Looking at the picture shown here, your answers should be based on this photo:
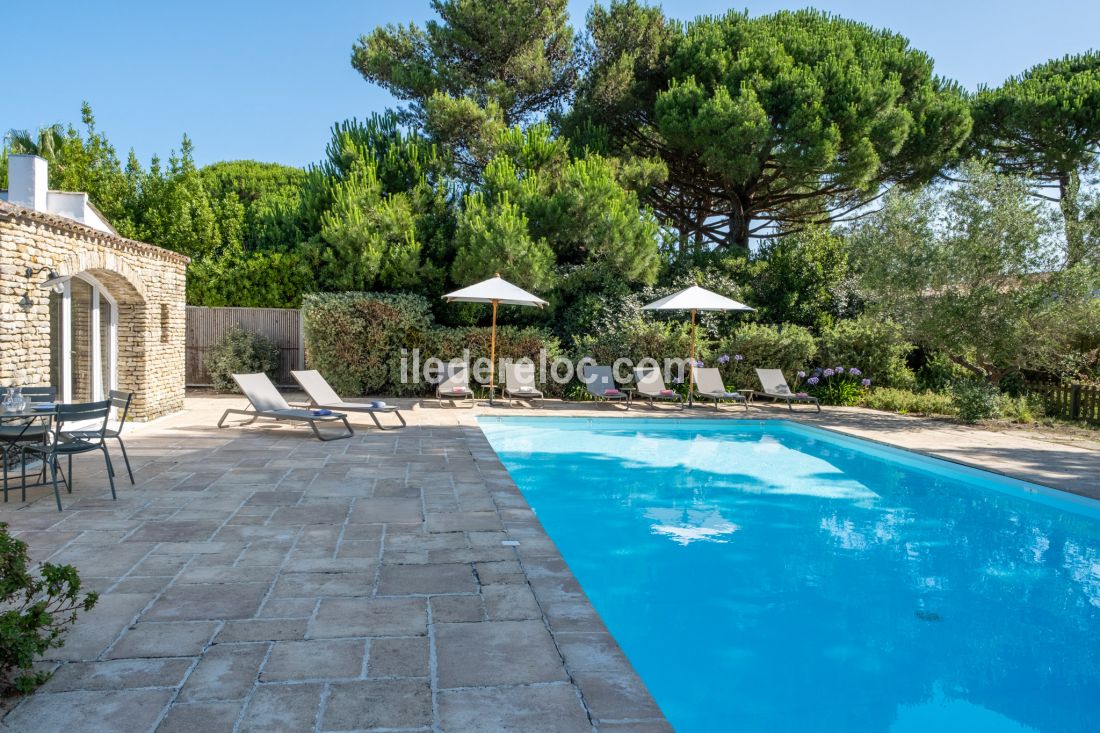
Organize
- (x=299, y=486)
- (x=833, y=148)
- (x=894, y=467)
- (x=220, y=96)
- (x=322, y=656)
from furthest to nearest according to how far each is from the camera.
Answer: (x=220, y=96), (x=833, y=148), (x=894, y=467), (x=299, y=486), (x=322, y=656)

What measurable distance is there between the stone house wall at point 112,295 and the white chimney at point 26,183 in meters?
1.84

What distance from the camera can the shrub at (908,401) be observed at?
1253 centimetres

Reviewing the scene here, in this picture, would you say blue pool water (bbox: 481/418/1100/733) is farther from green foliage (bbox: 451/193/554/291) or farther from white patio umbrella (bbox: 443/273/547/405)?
green foliage (bbox: 451/193/554/291)

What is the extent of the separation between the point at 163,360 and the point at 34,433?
4.82 metres

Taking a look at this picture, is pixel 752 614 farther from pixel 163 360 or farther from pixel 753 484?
pixel 163 360

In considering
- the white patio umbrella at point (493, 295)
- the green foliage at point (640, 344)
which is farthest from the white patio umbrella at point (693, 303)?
the white patio umbrella at point (493, 295)

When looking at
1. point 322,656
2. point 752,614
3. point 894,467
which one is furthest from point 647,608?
point 894,467

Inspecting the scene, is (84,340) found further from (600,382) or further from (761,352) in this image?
(761,352)

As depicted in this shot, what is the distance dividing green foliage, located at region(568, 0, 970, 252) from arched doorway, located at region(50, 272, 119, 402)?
11.1 meters

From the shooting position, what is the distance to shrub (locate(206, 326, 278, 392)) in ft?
43.8

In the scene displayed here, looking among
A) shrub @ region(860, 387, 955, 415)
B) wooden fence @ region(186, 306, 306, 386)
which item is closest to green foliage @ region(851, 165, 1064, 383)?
shrub @ region(860, 387, 955, 415)

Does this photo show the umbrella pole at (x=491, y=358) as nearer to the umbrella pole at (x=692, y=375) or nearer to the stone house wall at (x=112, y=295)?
the umbrella pole at (x=692, y=375)

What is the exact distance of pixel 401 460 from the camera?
24.0ft

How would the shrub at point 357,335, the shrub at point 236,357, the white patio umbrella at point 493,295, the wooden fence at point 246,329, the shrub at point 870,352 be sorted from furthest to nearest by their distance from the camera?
the wooden fence at point 246,329 < the shrub at point 870,352 < the shrub at point 236,357 < the shrub at point 357,335 < the white patio umbrella at point 493,295
